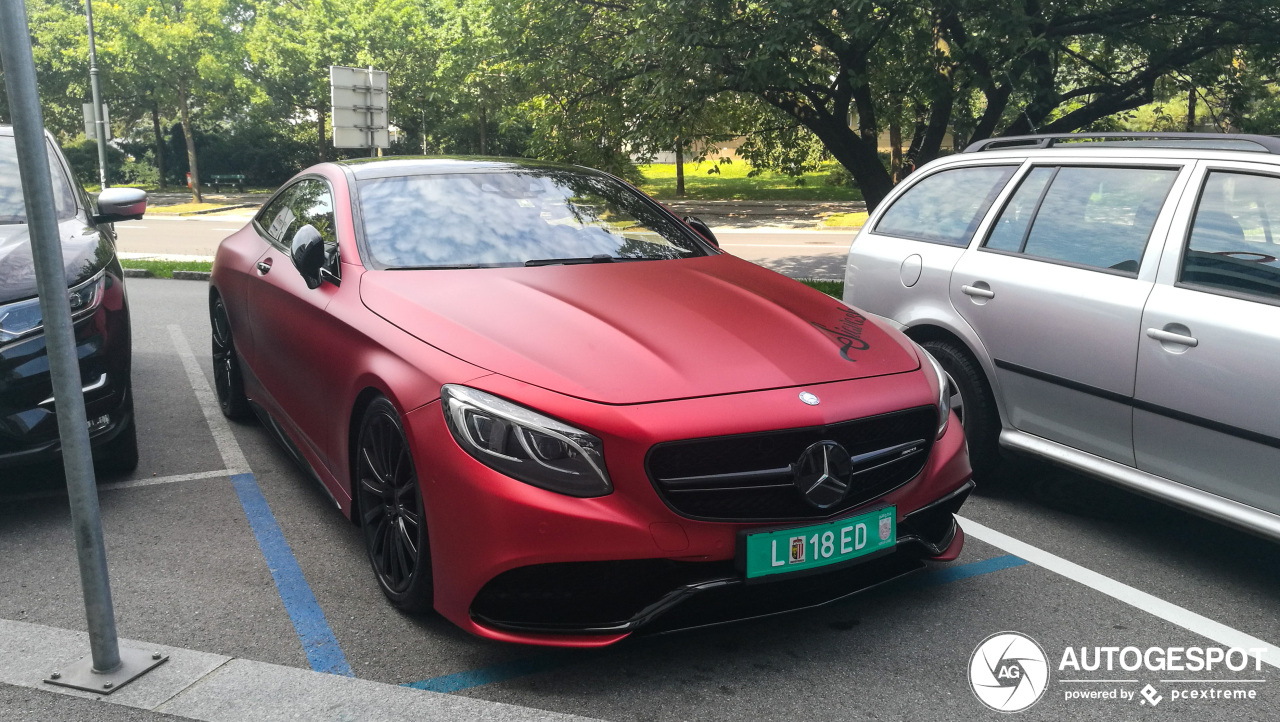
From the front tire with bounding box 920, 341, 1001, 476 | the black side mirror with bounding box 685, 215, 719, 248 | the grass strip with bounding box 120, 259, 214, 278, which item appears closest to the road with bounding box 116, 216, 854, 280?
the grass strip with bounding box 120, 259, 214, 278

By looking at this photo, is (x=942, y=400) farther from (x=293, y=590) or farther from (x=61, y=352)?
(x=61, y=352)

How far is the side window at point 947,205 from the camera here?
15.6 feet

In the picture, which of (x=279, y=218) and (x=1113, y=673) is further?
(x=279, y=218)

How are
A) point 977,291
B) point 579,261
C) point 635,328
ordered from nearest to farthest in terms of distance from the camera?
point 635,328, point 579,261, point 977,291

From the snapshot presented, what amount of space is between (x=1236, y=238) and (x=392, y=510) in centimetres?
308

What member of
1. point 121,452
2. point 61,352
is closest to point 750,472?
point 61,352

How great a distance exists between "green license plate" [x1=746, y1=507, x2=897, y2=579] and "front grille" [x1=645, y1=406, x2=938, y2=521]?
5 centimetres

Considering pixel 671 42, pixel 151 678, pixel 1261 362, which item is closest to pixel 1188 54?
pixel 671 42

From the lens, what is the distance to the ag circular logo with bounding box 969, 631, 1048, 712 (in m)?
2.89

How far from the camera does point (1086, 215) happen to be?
4.26 m

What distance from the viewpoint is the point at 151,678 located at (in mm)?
2883

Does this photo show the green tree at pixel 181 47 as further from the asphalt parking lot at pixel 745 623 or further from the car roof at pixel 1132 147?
the car roof at pixel 1132 147

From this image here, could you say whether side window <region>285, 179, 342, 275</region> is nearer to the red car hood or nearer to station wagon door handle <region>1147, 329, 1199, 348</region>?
the red car hood

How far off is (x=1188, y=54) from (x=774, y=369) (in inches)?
409
